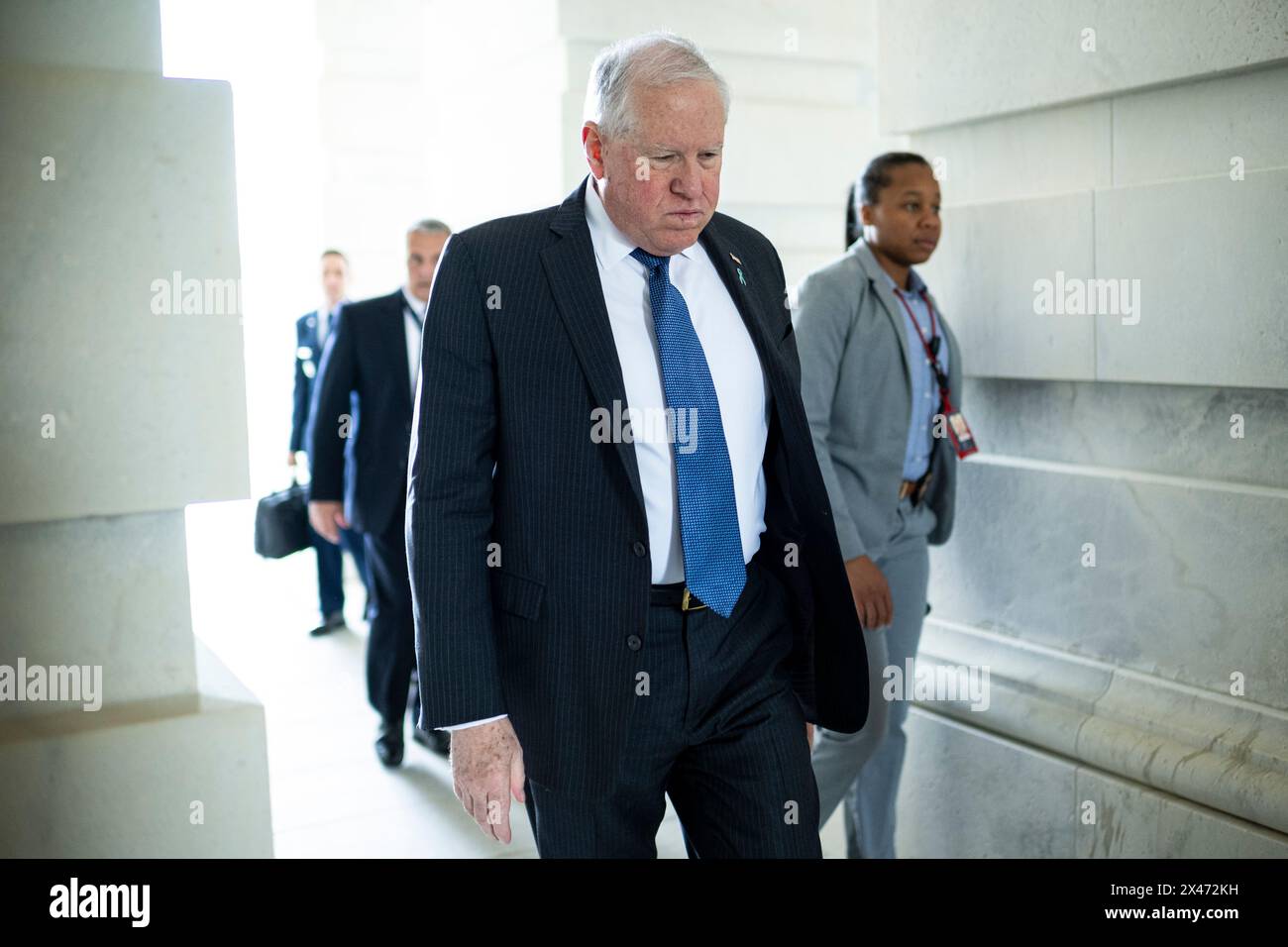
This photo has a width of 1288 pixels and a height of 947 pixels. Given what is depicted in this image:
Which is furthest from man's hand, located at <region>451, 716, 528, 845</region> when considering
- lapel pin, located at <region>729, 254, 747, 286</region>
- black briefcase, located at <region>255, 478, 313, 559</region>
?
black briefcase, located at <region>255, 478, 313, 559</region>

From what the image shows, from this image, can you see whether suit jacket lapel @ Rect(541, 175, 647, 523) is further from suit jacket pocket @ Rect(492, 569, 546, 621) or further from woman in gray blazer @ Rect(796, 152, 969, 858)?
woman in gray blazer @ Rect(796, 152, 969, 858)

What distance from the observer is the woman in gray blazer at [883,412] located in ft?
10.9

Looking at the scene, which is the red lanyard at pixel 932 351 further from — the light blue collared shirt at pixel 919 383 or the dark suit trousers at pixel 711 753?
the dark suit trousers at pixel 711 753

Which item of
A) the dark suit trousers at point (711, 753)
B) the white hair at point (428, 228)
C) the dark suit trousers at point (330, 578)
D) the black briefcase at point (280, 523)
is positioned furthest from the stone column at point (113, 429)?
the dark suit trousers at point (330, 578)

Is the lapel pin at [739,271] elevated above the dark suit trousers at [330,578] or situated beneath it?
elevated above

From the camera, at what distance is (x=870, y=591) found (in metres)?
3.23

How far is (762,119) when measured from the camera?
579cm

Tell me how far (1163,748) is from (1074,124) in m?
1.60

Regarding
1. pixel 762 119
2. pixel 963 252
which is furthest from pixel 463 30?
pixel 963 252

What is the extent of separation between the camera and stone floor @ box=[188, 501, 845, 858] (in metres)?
4.31

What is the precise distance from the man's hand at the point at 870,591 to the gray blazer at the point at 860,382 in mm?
129

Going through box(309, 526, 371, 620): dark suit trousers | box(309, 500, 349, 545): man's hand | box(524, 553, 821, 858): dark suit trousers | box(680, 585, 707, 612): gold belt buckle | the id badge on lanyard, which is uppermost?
the id badge on lanyard

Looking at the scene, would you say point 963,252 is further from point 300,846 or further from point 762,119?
point 300,846

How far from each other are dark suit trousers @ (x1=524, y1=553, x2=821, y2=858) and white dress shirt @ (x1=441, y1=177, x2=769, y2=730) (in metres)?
0.11
